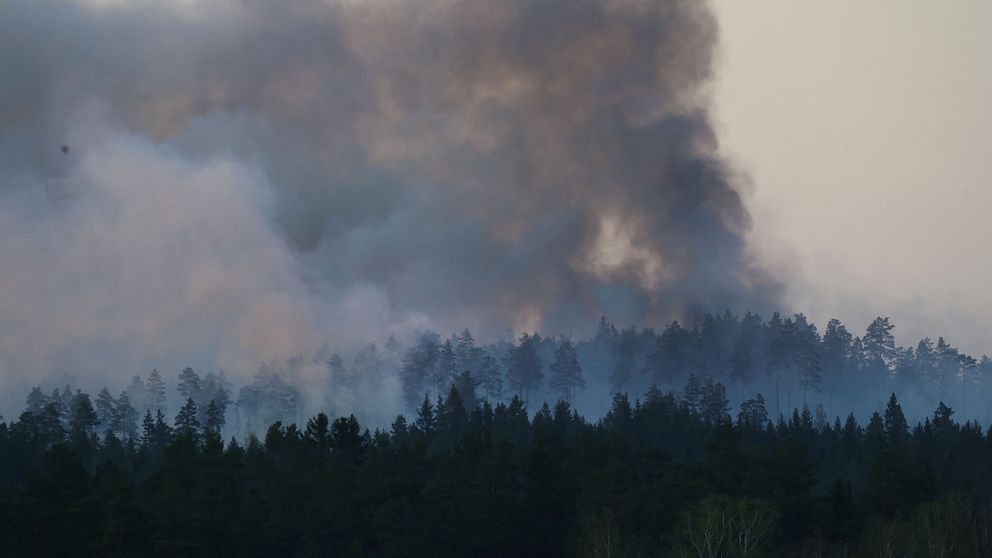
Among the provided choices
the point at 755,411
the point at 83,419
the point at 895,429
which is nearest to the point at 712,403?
the point at 755,411

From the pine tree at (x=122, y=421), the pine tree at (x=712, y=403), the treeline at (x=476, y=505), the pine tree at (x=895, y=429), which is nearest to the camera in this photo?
the treeline at (x=476, y=505)

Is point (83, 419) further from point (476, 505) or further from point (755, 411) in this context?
point (755, 411)

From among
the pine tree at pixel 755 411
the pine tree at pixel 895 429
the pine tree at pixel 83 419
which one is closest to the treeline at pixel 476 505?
the pine tree at pixel 895 429

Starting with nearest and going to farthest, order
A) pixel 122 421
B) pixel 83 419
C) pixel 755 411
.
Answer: pixel 83 419 < pixel 755 411 < pixel 122 421

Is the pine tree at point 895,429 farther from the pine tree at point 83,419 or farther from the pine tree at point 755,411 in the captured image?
the pine tree at point 83,419

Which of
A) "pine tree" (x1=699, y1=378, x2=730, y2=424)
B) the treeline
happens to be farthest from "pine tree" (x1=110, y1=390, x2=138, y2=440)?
the treeline

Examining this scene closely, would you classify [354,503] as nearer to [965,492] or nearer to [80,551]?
[80,551]

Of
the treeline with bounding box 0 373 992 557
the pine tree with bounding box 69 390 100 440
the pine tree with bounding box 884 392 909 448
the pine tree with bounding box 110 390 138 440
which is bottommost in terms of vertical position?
the treeline with bounding box 0 373 992 557

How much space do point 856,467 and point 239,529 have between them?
70.6 m

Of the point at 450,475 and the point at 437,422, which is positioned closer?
the point at 450,475

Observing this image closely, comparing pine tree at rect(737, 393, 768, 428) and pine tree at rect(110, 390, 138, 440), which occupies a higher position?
pine tree at rect(110, 390, 138, 440)

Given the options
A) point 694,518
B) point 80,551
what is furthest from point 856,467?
point 80,551

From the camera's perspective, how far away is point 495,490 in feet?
316

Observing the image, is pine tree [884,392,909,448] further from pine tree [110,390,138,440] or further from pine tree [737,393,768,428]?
pine tree [110,390,138,440]
